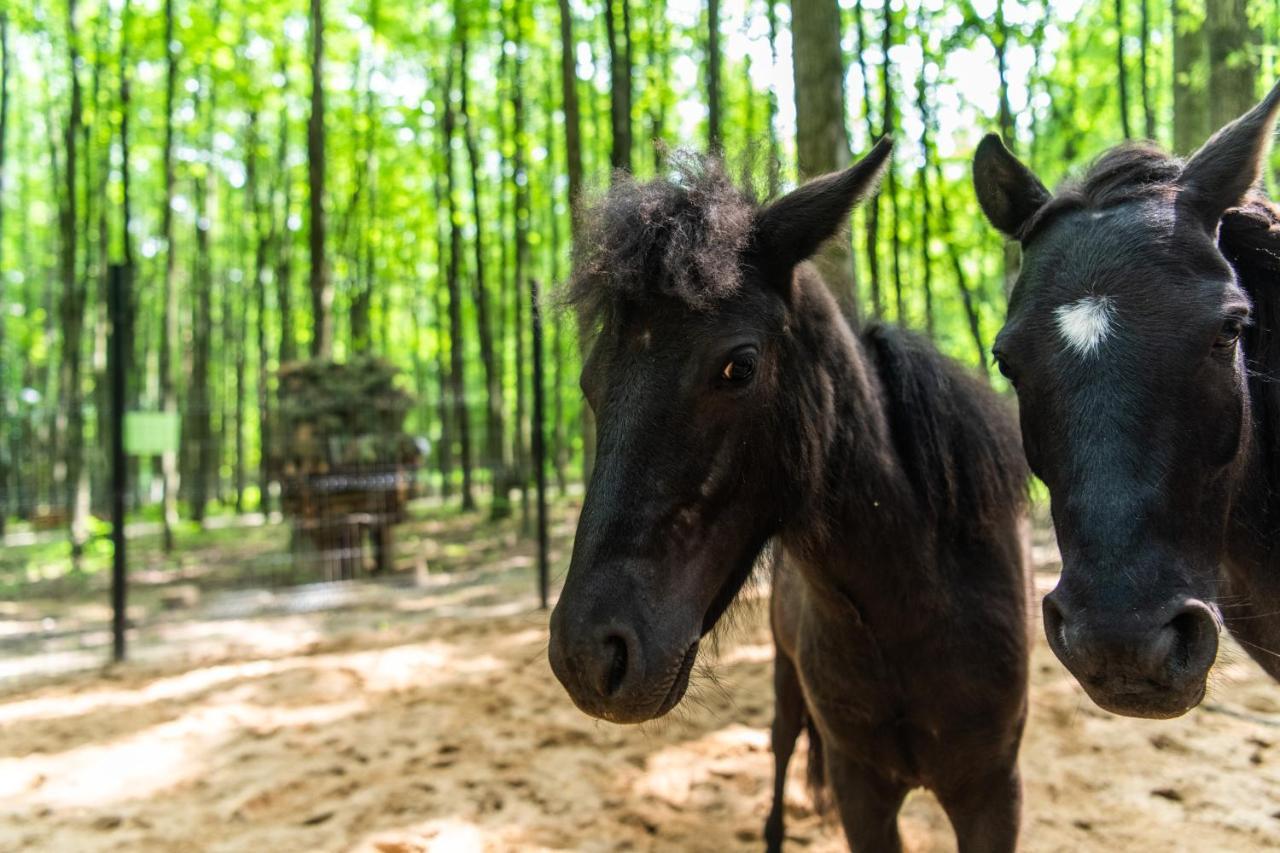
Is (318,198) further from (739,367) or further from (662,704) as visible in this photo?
(662,704)

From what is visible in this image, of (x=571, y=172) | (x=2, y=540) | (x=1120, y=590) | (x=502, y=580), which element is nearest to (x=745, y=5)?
(x=571, y=172)

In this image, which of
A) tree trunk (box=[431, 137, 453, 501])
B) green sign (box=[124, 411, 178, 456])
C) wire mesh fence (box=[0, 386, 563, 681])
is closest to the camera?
green sign (box=[124, 411, 178, 456])

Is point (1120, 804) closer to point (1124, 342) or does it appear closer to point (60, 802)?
point (1124, 342)

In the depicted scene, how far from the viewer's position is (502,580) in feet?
32.2

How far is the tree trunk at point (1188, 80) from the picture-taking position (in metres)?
6.36

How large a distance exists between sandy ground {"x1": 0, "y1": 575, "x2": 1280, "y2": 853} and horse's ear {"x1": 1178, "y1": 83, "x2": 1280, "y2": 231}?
1613mm

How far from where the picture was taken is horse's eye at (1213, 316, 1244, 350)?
1670 millimetres

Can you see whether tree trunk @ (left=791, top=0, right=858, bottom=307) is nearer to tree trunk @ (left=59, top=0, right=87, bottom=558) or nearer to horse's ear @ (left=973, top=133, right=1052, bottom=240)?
horse's ear @ (left=973, top=133, right=1052, bottom=240)

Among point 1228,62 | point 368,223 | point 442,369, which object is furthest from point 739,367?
point 368,223

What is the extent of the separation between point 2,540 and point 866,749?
62.1 feet

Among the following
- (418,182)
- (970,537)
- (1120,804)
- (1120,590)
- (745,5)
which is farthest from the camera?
(418,182)

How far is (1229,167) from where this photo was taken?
1.82 metres

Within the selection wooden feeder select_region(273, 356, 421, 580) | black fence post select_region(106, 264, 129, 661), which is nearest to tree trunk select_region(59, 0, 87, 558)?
wooden feeder select_region(273, 356, 421, 580)

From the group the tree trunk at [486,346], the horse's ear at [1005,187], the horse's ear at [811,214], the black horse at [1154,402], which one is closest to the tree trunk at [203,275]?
the tree trunk at [486,346]
